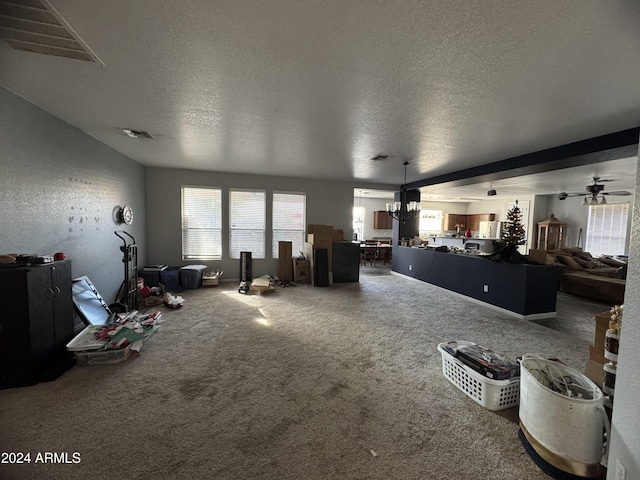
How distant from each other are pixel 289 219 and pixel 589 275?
21.2 ft

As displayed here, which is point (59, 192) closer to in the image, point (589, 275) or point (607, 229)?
point (589, 275)

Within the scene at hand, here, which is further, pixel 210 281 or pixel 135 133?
pixel 210 281

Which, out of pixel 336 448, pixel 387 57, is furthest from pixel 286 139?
pixel 336 448

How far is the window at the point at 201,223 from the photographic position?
577 centimetres

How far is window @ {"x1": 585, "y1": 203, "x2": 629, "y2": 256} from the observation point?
7680mm

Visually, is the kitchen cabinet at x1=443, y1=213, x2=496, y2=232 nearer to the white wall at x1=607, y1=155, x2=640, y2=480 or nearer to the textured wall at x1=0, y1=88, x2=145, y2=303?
the white wall at x1=607, y1=155, x2=640, y2=480

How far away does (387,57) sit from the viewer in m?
1.71

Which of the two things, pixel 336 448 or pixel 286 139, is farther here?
pixel 286 139

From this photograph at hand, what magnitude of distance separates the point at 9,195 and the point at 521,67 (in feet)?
13.6

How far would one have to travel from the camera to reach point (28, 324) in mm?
2107

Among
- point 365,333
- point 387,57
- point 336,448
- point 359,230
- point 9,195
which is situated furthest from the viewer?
point 359,230

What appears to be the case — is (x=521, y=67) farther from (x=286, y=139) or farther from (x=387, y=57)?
(x=286, y=139)

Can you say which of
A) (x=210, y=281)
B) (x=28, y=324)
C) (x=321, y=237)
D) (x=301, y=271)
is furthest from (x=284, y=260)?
(x=28, y=324)

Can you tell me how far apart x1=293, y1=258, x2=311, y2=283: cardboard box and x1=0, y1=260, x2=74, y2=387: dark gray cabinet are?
164 inches
